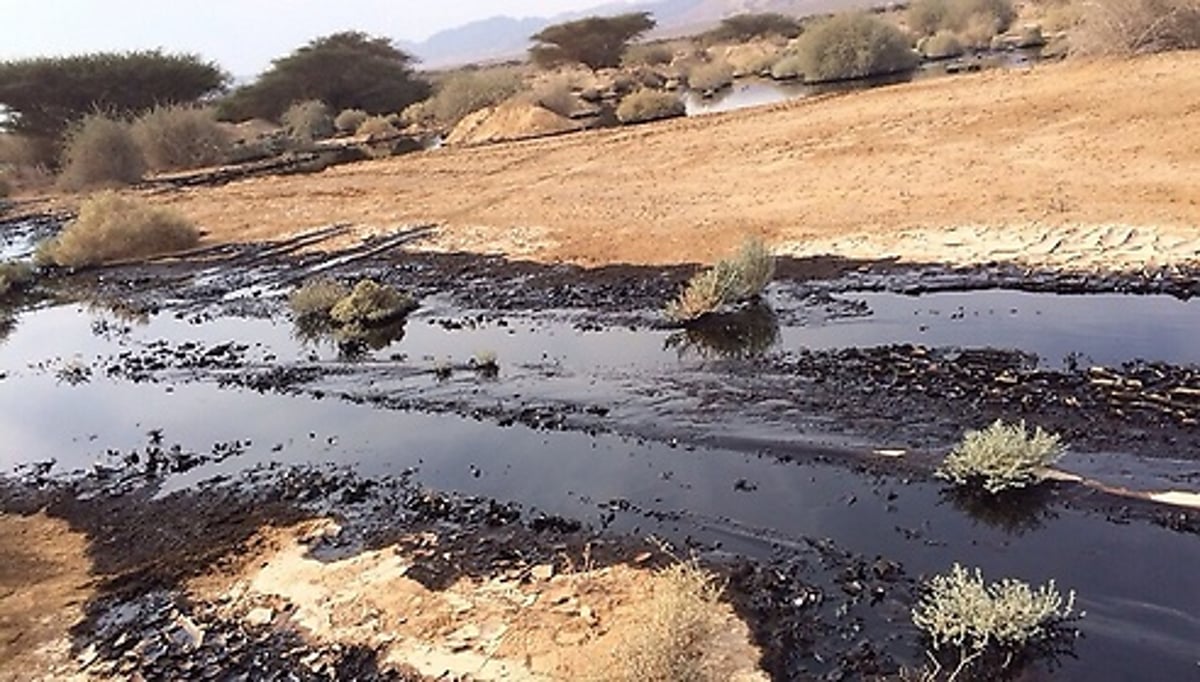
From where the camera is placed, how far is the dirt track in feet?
43.7

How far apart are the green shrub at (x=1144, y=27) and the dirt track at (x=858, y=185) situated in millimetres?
1135

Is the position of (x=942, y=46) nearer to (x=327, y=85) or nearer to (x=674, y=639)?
(x=327, y=85)

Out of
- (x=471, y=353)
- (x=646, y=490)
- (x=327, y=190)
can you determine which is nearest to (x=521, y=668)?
(x=646, y=490)

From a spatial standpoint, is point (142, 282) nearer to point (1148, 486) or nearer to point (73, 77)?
point (1148, 486)

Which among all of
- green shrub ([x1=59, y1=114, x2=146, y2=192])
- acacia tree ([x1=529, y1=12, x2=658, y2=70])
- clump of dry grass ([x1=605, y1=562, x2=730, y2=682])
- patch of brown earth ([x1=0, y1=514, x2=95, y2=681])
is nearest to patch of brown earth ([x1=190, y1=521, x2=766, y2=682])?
clump of dry grass ([x1=605, y1=562, x2=730, y2=682])

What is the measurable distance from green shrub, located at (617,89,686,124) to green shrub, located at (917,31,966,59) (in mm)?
13006

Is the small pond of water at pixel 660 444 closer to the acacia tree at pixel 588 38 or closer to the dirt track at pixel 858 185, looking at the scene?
Answer: the dirt track at pixel 858 185

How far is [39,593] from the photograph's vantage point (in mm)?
7840

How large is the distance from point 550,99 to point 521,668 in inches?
1297

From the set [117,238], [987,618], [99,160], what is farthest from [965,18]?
[987,618]

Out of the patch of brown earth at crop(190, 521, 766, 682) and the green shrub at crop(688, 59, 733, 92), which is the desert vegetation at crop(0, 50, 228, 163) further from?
the patch of brown earth at crop(190, 521, 766, 682)

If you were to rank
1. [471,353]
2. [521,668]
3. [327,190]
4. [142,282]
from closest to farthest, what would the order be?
[521,668] < [471,353] < [142,282] < [327,190]

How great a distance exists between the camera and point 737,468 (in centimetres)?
853

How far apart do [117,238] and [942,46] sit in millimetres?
32990
